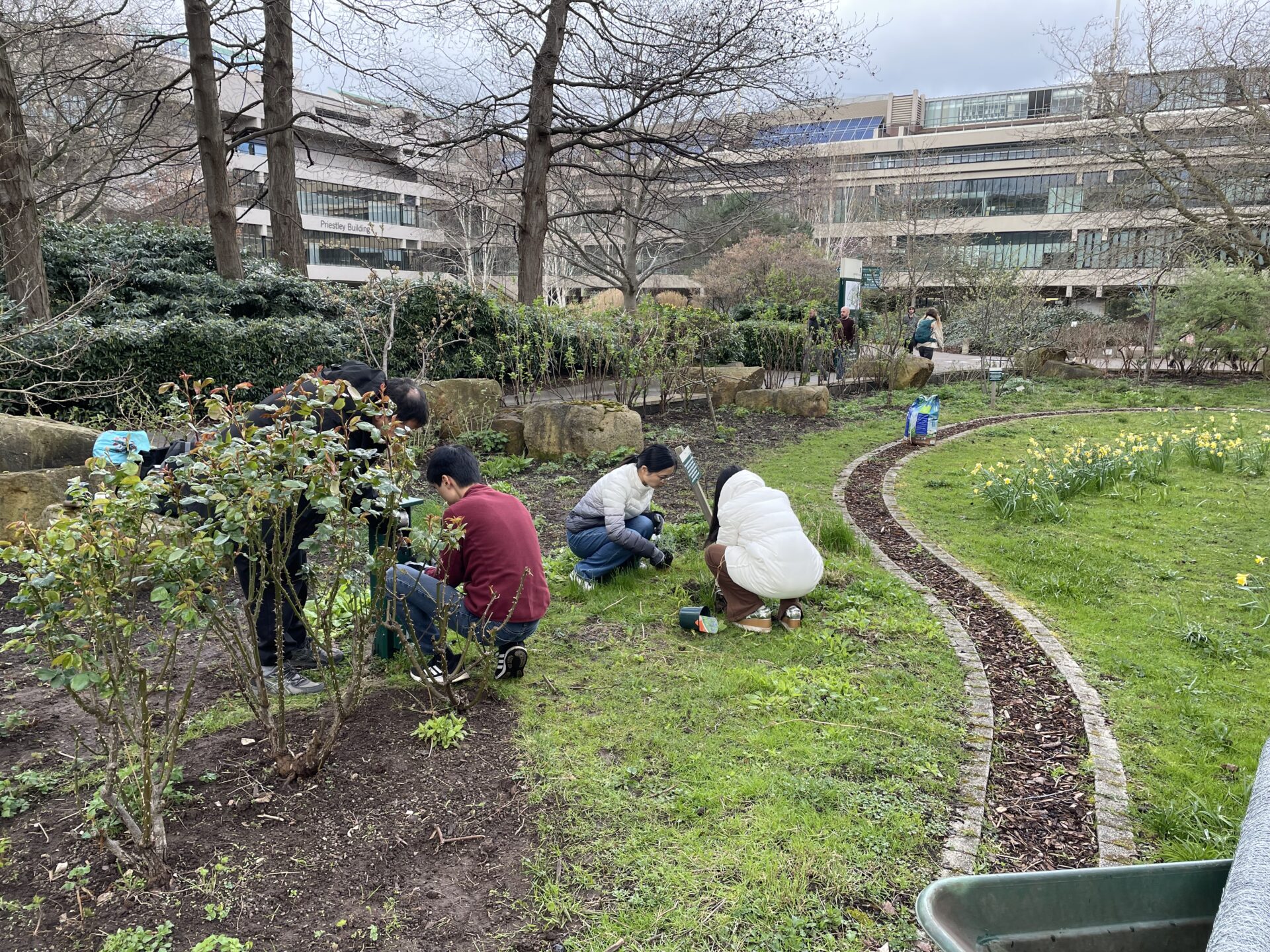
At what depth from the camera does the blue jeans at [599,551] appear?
5.02 meters

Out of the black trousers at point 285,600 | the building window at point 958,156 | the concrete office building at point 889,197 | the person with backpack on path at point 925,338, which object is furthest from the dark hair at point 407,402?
the building window at point 958,156

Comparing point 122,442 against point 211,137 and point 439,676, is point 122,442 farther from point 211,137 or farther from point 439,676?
point 211,137

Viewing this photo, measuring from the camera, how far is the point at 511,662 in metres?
3.72

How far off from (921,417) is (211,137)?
1002 cm

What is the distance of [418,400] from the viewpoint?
364 centimetres

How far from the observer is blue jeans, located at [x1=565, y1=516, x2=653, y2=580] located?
5.02m

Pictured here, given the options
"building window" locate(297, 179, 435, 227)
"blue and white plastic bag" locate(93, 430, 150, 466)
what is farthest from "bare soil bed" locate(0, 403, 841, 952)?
"building window" locate(297, 179, 435, 227)

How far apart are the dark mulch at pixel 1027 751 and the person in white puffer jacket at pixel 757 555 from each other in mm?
1071

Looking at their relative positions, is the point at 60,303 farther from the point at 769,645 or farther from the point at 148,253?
the point at 769,645

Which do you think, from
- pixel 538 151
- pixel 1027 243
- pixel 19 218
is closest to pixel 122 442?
pixel 19 218

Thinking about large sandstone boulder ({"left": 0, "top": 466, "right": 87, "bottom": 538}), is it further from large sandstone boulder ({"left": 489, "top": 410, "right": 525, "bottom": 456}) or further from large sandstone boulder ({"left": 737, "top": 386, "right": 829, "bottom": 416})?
large sandstone boulder ({"left": 737, "top": 386, "right": 829, "bottom": 416})

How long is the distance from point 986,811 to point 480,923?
184cm

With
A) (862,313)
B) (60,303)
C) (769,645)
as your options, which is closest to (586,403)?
(769,645)

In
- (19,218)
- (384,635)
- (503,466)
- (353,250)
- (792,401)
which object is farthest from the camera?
(353,250)
